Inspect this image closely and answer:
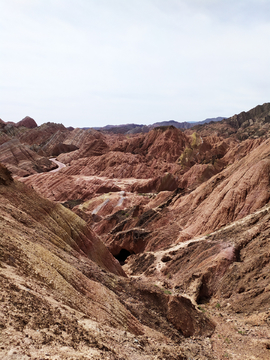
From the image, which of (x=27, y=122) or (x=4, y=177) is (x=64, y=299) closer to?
(x=4, y=177)

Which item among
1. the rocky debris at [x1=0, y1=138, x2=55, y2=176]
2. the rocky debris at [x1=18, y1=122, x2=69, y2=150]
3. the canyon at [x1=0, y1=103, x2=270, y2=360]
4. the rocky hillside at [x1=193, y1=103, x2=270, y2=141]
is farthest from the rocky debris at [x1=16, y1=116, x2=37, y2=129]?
the canyon at [x1=0, y1=103, x2=270, y2=360]

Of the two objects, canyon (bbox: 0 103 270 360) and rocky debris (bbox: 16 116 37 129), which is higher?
rocky debris (bbox: 16 116 37 129)

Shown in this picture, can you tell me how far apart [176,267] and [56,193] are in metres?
35.3

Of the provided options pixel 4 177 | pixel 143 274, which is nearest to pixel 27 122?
pixel 143 274

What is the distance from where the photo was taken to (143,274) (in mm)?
19906

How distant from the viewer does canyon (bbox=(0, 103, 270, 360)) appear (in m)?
5.62

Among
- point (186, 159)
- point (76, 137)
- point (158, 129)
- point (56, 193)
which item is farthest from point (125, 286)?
point (76, 137)

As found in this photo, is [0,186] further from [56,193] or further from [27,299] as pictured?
[56,193]

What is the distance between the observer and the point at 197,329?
1109 centimetres

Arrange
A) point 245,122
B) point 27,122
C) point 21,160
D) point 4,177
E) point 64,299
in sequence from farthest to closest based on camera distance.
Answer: point 27,122 → point 245,122 → point 21,160 → point 4,177 → point 64,299

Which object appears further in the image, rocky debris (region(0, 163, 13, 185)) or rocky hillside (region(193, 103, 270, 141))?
rocky hillside (region(193, 103, 270, 141))

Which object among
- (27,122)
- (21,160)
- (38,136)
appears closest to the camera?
(21,160)

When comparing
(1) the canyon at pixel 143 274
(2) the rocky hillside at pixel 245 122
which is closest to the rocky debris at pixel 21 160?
(1) the canyon at pixel 143 274

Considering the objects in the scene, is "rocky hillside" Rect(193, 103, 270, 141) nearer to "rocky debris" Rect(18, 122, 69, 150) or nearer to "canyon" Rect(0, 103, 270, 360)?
"rocky debris" Rect(18, 122, 69, 150)
